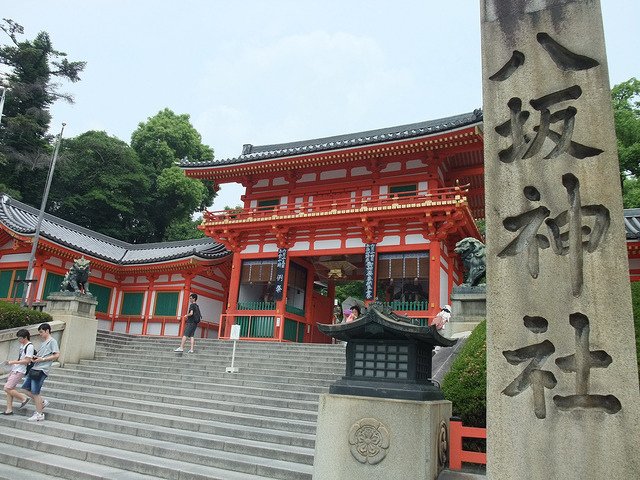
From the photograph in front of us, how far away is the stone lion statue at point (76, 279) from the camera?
13141 millimetres

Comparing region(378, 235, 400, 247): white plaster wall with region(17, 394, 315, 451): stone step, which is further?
region(378, 235, 400, 247): white plaster wall

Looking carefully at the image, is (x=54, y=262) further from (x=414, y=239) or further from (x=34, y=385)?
(x=414, y=239)

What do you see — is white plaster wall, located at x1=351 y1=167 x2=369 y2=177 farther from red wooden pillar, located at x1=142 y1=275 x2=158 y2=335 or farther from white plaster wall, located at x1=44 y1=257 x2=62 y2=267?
white plaster wall, located at x1=44 y1=257 x2=62 y2=267

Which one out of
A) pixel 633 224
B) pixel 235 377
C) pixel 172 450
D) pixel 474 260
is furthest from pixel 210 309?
pixel 633 224

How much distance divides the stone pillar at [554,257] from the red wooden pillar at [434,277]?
11.9 m

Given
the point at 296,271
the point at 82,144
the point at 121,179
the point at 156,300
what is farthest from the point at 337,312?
the point at 82,144

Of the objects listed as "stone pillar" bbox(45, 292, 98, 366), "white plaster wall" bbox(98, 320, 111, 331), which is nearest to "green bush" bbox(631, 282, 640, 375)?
"stone pillar" bbox(45, 292, 98, 366)

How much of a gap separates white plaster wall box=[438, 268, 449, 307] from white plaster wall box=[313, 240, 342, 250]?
3.88 m

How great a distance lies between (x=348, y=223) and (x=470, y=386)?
11896 millimetres

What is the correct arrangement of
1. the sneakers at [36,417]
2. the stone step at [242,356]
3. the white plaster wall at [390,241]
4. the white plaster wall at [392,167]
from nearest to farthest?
the sneakers at [36,417], the stone step at [242,356], the white plaster wall at [390,241], the white plaster wall at [392,167]

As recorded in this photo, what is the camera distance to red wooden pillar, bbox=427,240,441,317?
15.2 metres

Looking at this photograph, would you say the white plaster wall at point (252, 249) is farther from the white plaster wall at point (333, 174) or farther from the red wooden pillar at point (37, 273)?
the red wooden pillar at point (37, 273)

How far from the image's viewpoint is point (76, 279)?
43.6 feet

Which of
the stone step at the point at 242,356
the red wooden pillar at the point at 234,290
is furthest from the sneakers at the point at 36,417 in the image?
the red wooden pillar at the point at 234,290
